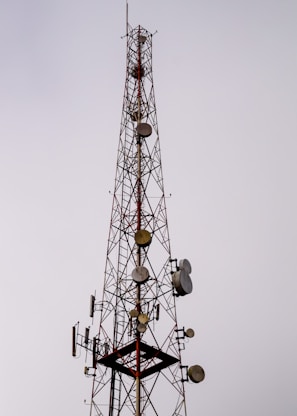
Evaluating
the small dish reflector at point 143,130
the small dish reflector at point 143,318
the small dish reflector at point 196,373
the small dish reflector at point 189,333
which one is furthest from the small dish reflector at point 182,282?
the small dish reflector at point 143,130

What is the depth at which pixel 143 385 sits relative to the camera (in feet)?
61.7

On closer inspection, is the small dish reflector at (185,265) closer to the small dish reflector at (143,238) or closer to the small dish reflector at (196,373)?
the small dish reflector at (143,238)

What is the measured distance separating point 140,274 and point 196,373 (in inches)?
181

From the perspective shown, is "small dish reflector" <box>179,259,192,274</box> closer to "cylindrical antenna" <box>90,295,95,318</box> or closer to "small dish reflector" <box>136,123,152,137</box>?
"cylindrical antenna" <box>90,295,95,318</box>

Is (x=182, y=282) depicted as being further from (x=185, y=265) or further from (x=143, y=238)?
(x=143, y=238)

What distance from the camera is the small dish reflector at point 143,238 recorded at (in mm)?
20261

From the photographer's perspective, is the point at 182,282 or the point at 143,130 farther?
the point at 143,130

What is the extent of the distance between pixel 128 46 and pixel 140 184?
9212 mm

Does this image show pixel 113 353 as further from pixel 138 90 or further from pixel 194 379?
pixel 138 90

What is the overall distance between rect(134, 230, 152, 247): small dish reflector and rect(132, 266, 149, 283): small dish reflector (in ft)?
3.46

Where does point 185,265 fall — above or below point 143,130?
below

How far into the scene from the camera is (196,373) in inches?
760

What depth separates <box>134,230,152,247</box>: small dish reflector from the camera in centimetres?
2026

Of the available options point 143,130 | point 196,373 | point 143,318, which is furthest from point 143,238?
point 143,130
